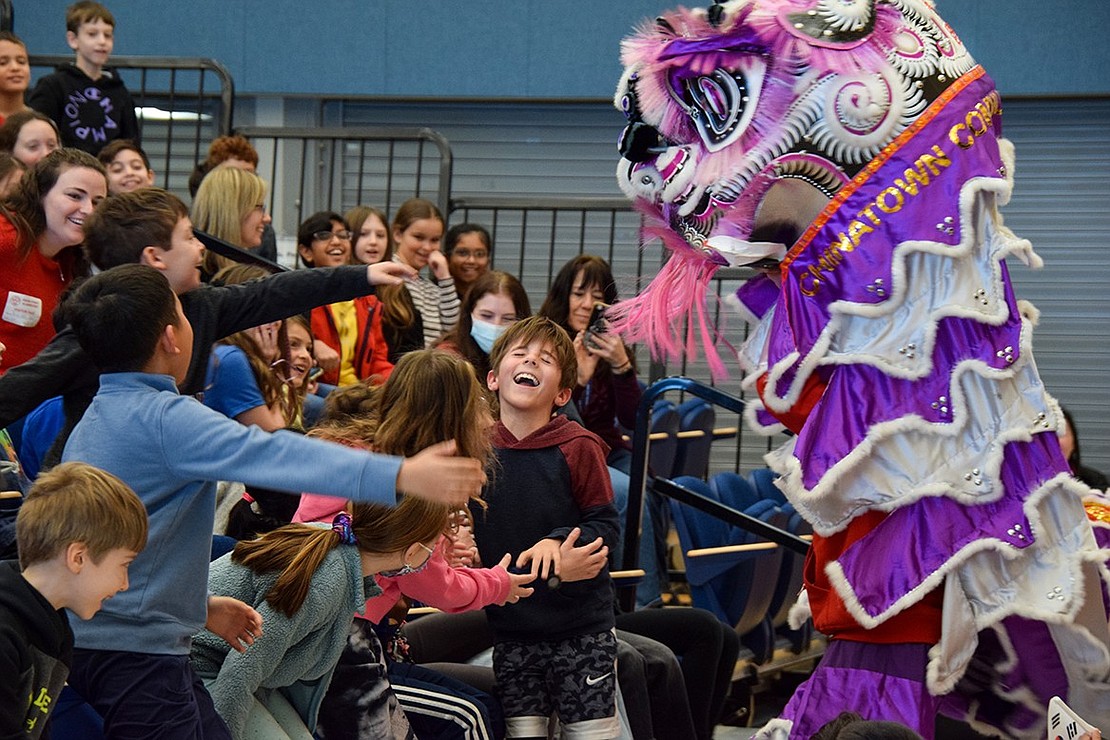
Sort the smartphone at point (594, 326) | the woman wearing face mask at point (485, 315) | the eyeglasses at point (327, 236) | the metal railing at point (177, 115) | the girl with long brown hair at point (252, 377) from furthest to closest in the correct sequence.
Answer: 1. the metal railing at point (177, 115)
2. the eyeglasses at point (327, 236)
3. the smartphone at point (594, 326)
4. the woman wearing face mask at point (485, 315)
5. the girl with long brown hair at point (252, 377)

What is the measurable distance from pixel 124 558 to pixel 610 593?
144cm

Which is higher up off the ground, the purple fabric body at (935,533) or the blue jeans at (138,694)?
the purple fabric body at (935,533)

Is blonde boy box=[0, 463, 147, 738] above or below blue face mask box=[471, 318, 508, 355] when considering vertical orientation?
above

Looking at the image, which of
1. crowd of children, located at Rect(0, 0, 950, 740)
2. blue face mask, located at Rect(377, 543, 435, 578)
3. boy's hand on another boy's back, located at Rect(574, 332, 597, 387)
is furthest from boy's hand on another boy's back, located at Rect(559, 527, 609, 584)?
boy's hand on another boy's back, located at Rect(574, 332, 597, 387)

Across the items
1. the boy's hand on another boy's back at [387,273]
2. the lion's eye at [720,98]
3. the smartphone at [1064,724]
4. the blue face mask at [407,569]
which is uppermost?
the lion's eye at [720,98]

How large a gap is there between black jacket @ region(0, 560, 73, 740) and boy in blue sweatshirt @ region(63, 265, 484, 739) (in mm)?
191

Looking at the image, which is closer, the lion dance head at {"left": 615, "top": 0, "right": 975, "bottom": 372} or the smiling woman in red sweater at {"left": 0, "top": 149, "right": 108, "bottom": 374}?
the lion dance head at {"left": 615, "top": 0, "right": 975, "bottom": 372}

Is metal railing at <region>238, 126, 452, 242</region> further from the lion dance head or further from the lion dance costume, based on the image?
the lion dance costume

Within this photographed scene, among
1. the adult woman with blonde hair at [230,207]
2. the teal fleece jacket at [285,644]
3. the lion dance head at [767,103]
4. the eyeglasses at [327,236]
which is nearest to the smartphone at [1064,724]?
the lion dance head at [767,103]

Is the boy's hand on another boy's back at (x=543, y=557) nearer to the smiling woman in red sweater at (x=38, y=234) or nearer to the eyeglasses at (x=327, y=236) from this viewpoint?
the smiling woman in red sweater at (x=38, y=234)

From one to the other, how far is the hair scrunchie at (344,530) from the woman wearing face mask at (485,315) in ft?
5.27

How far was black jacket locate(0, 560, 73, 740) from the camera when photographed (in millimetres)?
2100

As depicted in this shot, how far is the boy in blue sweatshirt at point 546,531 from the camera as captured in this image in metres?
3.29

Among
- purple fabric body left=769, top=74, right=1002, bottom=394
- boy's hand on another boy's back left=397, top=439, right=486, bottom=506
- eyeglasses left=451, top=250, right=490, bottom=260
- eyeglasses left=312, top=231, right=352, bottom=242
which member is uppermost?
purple fabric body left=769, top=74, right=1002, bottom=394
